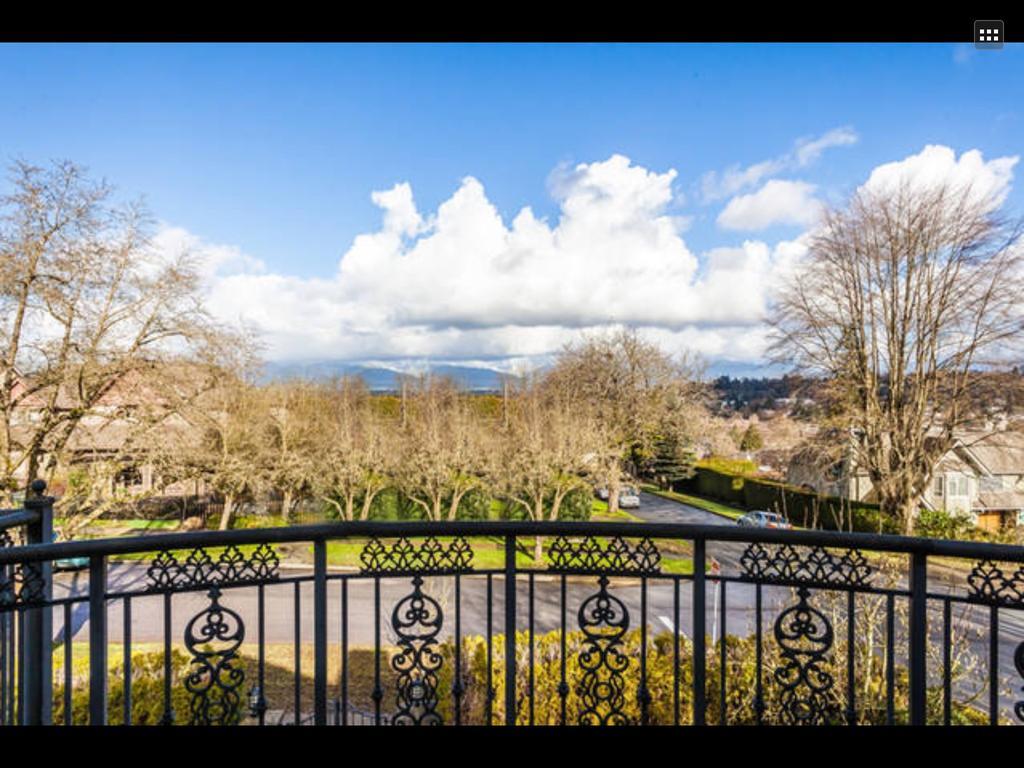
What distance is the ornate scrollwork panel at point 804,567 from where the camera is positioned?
1415 millimetres

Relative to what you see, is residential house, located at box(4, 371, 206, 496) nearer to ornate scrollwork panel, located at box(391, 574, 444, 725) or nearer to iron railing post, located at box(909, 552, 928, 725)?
ornate scrollwork panel, located at box(391, 574, 444, 725)

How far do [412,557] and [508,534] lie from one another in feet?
0.88

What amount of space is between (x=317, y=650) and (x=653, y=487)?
35.1ft

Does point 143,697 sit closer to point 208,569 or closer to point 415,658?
point 208,569

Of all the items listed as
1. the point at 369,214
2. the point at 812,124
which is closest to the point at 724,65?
the point at 812,124

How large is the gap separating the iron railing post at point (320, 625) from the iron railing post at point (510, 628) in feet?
1.62

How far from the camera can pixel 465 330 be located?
10.2m

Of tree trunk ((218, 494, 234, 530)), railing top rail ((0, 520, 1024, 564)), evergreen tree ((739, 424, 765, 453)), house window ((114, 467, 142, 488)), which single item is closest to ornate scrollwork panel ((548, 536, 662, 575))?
railing top rail ((0, 520, 1024, 564))

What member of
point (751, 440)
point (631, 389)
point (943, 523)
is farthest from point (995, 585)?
point (631, 389)

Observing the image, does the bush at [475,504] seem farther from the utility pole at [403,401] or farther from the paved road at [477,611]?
the utility pole at [403,401]

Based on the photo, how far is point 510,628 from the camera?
5.32 feet

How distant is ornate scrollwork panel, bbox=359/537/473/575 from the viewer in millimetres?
1518
